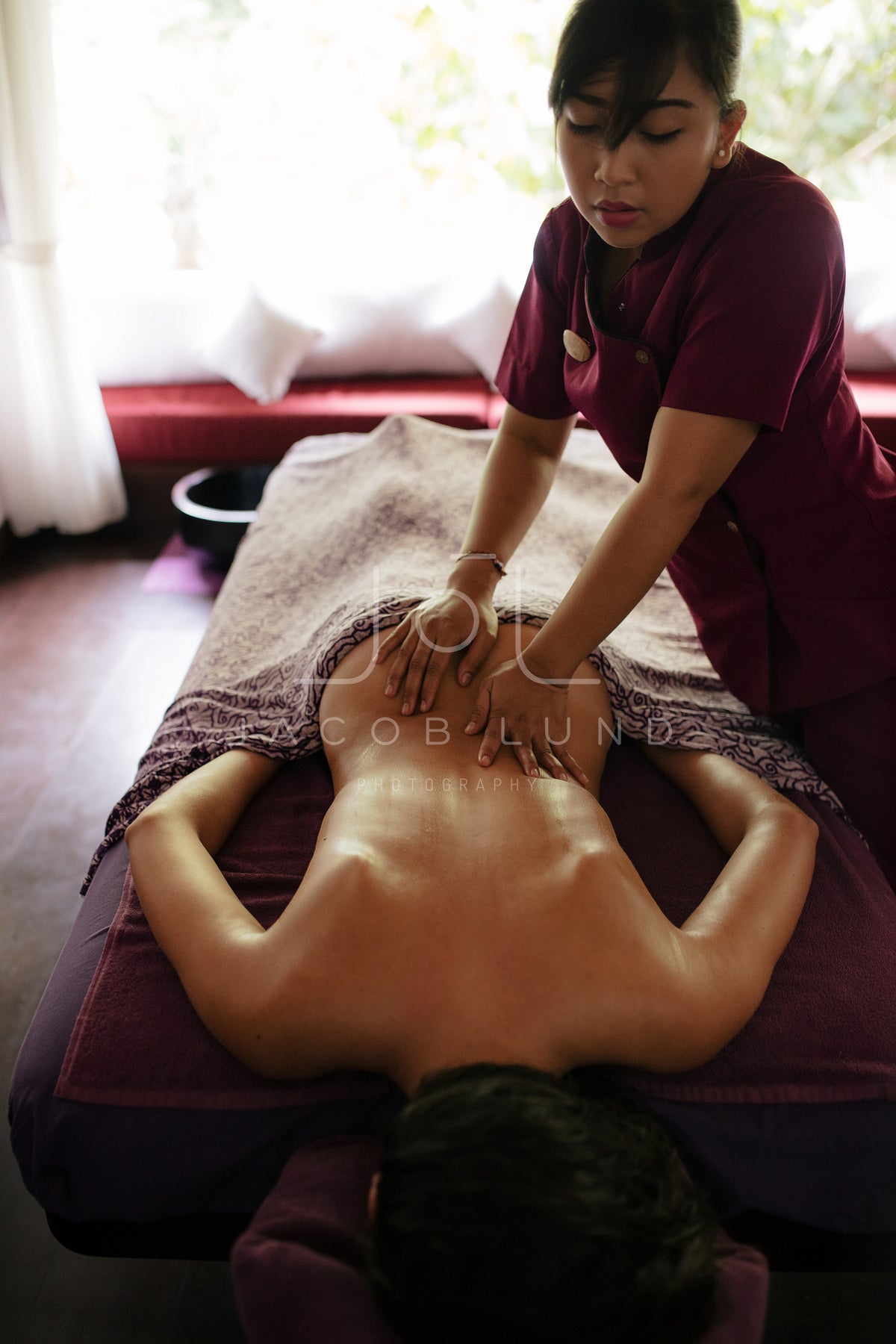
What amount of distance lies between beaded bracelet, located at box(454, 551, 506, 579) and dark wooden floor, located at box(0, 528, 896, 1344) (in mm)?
1029

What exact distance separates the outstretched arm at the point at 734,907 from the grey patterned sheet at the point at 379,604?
0.10m

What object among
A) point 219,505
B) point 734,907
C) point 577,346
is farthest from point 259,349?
point 734,907

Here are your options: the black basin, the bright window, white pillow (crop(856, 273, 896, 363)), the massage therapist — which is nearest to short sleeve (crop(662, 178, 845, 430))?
the massage therapist

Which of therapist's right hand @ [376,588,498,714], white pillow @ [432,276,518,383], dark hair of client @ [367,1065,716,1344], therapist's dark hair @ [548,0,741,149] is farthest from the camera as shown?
white pillow @ [432,276,518,383]

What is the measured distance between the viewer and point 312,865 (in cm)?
112

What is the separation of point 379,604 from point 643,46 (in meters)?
0.81

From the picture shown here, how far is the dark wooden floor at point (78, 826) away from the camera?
1.24 meters

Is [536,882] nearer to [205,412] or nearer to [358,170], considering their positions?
[205,412]

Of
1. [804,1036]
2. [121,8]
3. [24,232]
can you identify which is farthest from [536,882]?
[121,8]

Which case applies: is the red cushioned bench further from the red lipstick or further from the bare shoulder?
the bare shoulder

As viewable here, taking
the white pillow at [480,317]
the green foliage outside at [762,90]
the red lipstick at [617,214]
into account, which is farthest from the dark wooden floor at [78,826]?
the green foliage outside at [762,90]

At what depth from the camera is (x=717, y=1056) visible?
41.8 inches

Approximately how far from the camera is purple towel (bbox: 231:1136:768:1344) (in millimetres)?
818

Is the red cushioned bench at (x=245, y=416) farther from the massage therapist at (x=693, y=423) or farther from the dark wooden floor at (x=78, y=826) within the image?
the massage therapist at (x=693, y=423)
